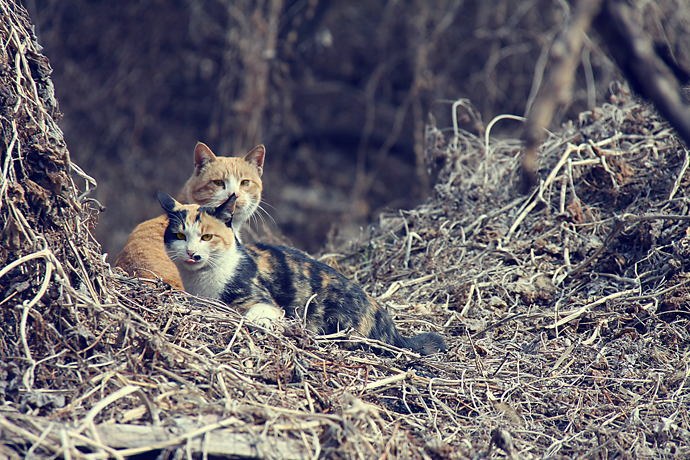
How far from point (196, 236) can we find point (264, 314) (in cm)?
59

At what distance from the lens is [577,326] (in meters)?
3.04

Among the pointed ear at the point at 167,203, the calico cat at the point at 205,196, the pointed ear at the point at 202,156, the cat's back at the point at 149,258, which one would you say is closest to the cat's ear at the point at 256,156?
the calico cat at the point at 205,196

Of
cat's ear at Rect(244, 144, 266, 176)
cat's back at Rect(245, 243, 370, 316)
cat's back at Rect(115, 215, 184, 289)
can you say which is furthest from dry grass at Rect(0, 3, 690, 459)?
cat's ear at Rect(244, 144, 266, 176)

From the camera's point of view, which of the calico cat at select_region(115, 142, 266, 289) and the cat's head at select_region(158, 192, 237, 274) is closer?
the cat's head at select_region(158, 192, 237, 274)

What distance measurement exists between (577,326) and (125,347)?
232 cm

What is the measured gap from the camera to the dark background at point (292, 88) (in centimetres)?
736

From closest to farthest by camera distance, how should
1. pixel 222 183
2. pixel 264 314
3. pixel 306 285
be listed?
pixel 264 314
pixel 306 285
pixel 222 183

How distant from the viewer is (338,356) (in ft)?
8.21

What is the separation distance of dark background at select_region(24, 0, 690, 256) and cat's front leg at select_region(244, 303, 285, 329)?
14.5 feet

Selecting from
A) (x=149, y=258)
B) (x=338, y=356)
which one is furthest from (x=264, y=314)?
(x=149, y=258)

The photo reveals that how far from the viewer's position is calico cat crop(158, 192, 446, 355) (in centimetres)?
287

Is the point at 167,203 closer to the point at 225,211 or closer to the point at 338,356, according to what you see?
the point at 225,211

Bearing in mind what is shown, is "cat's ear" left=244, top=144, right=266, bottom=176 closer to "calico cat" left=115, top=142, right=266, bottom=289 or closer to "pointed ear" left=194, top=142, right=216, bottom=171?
"calico cat" left=115, top=142, right=266, bottom=289

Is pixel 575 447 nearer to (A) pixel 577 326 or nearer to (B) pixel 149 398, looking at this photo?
(A) pixel 577 326
